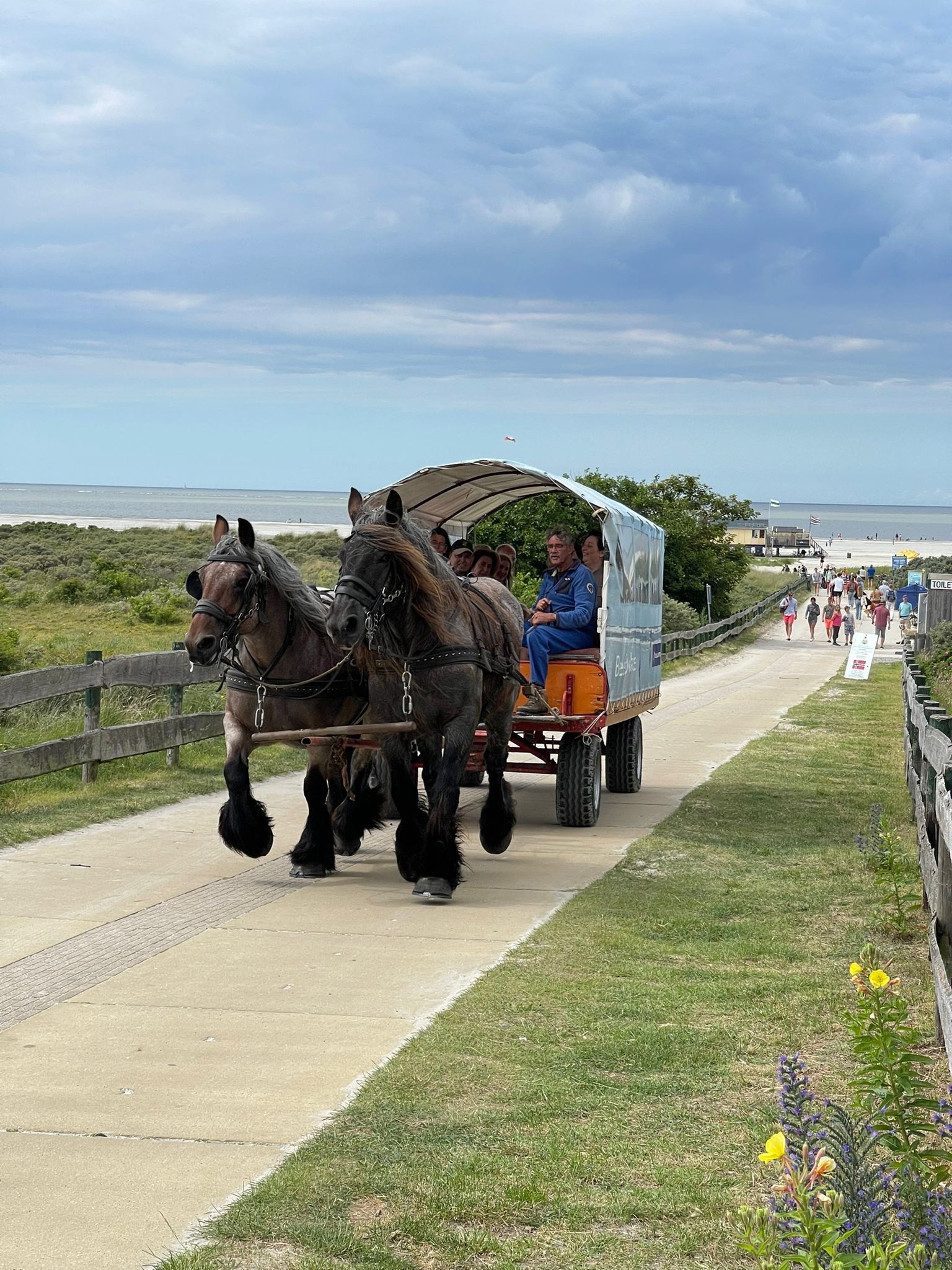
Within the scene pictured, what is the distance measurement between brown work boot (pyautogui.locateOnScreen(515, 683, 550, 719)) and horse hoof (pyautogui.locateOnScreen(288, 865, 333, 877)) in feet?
8.93

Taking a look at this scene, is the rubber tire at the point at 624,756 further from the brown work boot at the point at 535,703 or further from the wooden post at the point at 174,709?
the wooden post at the point at 174,709

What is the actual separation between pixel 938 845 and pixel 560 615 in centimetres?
588

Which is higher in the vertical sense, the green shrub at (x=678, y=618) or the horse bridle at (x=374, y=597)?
the horse bridle at (x=374, y=597)

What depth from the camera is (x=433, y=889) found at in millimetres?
8828

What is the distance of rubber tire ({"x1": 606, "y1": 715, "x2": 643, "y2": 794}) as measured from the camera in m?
14.4

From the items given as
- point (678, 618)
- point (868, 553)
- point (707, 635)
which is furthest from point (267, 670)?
point (868, 553)

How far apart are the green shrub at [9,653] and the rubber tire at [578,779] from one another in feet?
33.8

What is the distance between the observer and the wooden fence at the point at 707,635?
1556 inches

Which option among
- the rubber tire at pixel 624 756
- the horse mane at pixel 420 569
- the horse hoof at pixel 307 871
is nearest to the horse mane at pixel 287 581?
the horse mane at pixel 420 569

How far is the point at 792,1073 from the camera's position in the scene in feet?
10.9

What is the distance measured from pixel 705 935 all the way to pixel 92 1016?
342 cm

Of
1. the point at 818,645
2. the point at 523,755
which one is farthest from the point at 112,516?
the point at 523,755

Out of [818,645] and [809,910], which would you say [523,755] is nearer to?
[809,910]

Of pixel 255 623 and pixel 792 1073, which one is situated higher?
pixel 255 623
